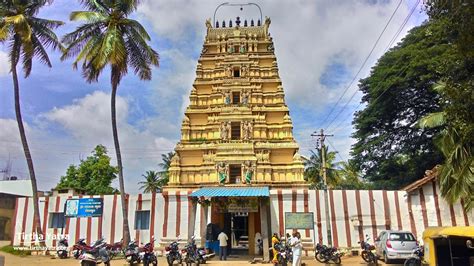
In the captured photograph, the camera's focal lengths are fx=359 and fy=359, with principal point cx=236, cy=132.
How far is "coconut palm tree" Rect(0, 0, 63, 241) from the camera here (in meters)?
19.4

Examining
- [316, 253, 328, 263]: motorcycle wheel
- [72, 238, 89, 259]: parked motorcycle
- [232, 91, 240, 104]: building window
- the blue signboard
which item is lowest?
[316, 253, 328, 263]: motorcycle wheel

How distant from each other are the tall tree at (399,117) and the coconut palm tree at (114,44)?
65.8 feet

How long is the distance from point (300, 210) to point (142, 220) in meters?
8.80

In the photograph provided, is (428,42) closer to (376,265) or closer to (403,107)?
(403,107)

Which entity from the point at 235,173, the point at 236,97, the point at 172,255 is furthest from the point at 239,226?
the point at 172,255

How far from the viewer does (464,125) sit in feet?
27.7

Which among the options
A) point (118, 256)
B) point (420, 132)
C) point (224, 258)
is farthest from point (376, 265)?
point (420, 132)

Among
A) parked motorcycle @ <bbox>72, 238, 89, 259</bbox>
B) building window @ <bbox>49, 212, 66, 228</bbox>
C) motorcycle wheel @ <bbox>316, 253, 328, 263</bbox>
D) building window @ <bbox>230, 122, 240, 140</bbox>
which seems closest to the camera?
parked motorcycle @ <bbox>72, 238, 89, 259</bbox>

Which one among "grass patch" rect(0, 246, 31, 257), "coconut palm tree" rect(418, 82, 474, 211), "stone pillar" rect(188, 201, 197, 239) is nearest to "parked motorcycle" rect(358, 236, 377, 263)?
"coconut palm tree" rect(418, 82, 474, 211)

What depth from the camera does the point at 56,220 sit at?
20656 mm

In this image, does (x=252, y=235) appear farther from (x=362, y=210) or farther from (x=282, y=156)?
(x=282, y=156)

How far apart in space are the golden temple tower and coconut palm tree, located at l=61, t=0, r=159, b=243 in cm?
930

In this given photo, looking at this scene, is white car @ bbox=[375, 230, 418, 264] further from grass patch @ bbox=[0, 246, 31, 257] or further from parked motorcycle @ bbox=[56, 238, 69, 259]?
grass patch @ bbox=[0, 246, 31, 257]

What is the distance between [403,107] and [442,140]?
58.5 feet
